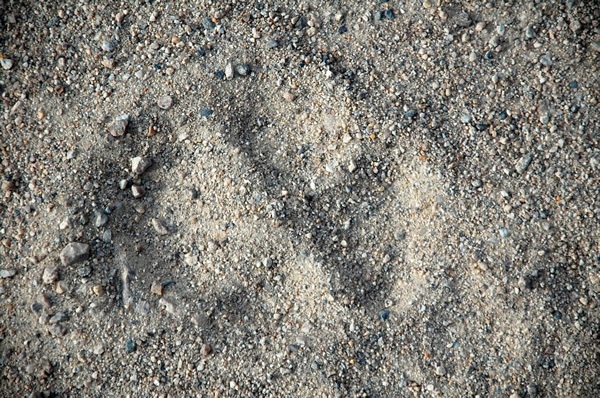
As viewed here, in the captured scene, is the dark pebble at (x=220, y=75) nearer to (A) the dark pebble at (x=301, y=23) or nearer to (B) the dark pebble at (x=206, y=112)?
(B) the dark pebble at (x=206, y=112)

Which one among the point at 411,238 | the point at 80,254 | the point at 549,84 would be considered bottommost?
the point at 80,254

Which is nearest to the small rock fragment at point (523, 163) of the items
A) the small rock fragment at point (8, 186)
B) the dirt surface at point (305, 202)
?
the dirt surface at point (305, 202)

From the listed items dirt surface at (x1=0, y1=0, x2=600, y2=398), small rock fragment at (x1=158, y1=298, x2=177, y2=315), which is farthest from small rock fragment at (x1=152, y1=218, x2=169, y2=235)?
small rock fragment at (x1=158, y1=298, x2=177, y2=315)

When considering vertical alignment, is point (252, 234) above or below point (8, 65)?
below

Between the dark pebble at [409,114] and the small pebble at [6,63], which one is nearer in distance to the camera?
the dark pebble at [409,114]

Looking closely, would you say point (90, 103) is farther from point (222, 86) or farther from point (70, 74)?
point (222, 86)

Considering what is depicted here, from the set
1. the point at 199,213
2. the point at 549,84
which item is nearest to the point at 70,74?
the point at 199,213

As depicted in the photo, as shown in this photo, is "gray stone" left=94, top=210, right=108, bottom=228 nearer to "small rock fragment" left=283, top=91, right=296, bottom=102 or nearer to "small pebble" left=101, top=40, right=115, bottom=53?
"small pebble" left=101, top=40, right=115, bottom=53
